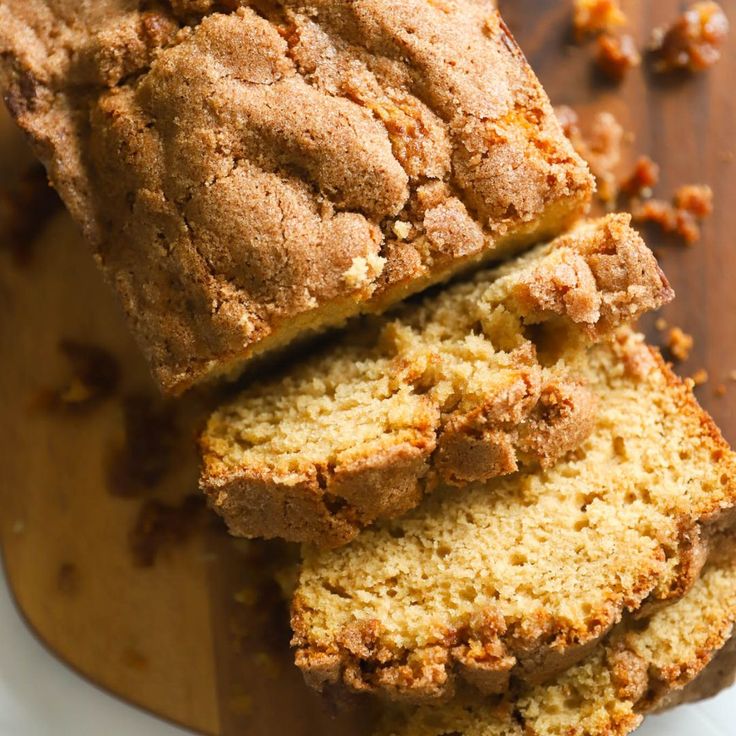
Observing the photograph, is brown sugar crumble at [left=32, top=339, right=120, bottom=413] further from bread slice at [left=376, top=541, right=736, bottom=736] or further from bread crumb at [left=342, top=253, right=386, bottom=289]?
bread slice at [left=376, top=541, right=736, bottom=736]

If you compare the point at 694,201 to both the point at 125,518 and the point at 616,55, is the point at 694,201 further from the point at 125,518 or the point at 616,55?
the point at 125,518

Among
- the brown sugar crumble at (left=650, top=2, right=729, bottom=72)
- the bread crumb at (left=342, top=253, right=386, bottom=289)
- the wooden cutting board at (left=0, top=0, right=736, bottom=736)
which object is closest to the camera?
the bread crumb at (left=342, top=253, right=386, bottom=289)

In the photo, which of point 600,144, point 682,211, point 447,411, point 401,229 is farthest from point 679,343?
point 401,229

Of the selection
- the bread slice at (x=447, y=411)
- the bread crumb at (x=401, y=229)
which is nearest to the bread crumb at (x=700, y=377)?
the bread slice at (x=447, y=411)

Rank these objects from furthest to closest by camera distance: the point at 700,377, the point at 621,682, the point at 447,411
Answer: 1. the point at 700,377
2. the point at 621,682
3. the point at 447,411

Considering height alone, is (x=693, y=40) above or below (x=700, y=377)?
above

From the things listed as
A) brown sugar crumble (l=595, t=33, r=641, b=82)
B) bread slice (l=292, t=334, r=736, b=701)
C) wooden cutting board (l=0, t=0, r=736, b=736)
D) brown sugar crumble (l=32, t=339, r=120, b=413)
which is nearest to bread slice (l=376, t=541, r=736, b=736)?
bread slice (l=292, t=334, r=736, b=701)
